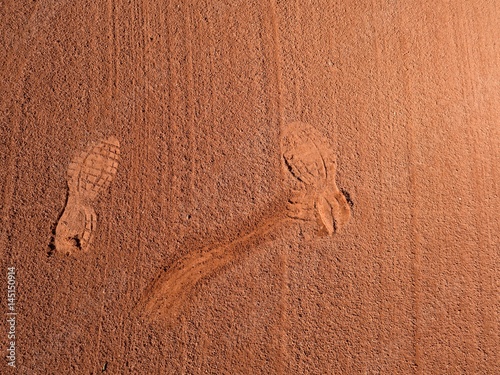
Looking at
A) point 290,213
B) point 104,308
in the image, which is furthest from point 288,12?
point 104,308

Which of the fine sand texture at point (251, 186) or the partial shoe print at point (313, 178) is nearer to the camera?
the fine sand texture at point (251, 186)

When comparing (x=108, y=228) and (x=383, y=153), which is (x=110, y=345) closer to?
(x=108, y=228)

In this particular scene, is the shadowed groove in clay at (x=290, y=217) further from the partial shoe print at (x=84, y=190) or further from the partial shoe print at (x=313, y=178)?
the partial shoe print at (x=84, y=190)

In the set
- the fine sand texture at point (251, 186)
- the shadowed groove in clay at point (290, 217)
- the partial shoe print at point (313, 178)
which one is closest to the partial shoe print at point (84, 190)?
the fine sand texture at point (251, 186)

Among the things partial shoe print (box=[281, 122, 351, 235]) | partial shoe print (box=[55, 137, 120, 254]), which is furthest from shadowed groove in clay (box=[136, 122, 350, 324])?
partial shoe print (box=[55, 137, 120, 254])

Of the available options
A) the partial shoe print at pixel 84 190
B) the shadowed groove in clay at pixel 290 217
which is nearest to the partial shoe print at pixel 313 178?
the shadowed groove in clay at pixel 290 217

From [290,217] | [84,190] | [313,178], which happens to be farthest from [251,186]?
[84,190]

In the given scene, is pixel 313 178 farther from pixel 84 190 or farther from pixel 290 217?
pixel 84 190

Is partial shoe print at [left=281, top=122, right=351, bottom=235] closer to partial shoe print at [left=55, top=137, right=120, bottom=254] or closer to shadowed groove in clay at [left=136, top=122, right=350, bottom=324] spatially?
shadowed groove in clay at [left=136, top=122, right=350, bottom=324]
